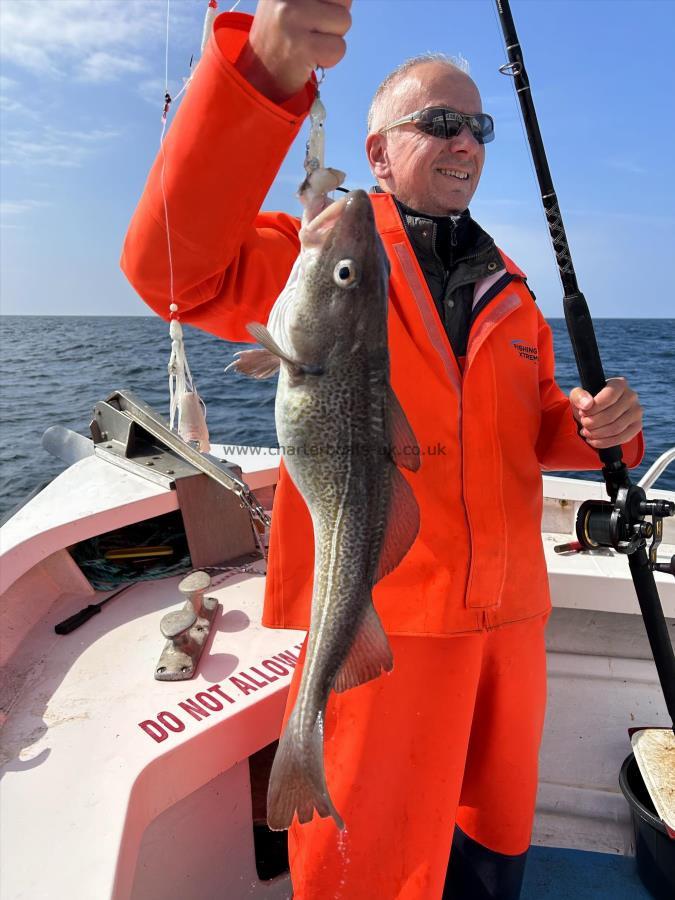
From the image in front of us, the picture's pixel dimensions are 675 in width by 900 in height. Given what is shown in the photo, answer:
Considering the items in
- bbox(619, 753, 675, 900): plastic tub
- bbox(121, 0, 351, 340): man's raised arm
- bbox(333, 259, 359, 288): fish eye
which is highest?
bbox(121, 0, 351, 340): man's raised arm

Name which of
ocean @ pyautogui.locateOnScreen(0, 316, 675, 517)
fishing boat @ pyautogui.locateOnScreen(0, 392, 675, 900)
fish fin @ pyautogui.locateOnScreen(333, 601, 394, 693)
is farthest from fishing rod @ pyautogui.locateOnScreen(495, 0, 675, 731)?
ocean @ pyautogui.locateOnScreen(0, 316, 675, 517)

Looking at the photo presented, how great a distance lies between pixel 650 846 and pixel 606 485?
1.86 metres

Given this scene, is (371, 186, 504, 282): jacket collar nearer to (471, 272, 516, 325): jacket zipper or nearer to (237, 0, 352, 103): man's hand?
(471, 272, 516, 325): jacket zipper

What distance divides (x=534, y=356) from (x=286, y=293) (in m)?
1.16

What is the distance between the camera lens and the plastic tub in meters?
2.96

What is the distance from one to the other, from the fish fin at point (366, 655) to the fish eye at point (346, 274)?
0.91 m

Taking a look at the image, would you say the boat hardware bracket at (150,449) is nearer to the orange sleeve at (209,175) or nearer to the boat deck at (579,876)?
the orange sleeve at (209,175)

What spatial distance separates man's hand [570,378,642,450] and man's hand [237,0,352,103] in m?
1.45

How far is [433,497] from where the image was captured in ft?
7.16

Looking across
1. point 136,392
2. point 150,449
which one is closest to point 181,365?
point 150,449

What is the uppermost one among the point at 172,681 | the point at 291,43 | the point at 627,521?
the point at 291,43

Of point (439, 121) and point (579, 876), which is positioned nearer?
point (439, 121)

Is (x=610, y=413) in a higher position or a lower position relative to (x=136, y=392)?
higher

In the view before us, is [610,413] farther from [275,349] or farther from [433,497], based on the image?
[275,349]
